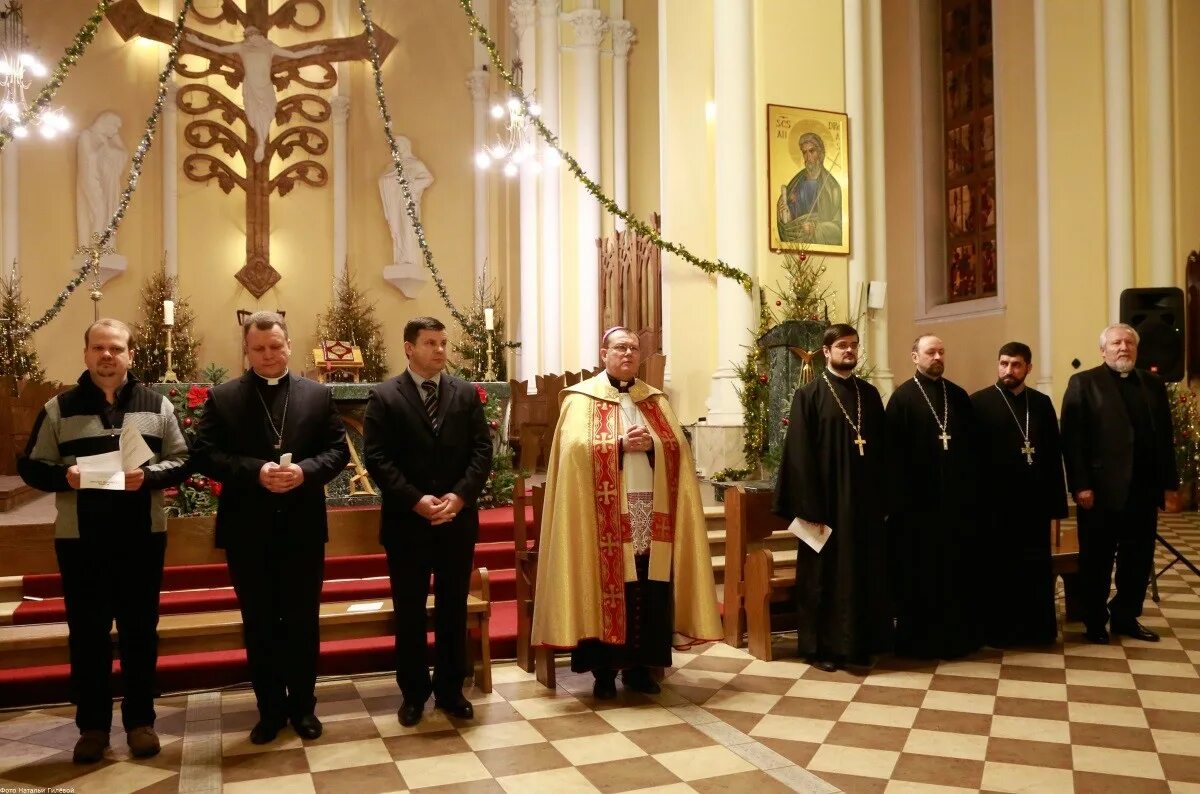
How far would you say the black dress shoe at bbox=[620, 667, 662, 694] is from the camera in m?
4.66

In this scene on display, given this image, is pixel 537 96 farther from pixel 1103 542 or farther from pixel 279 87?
pixel 1103 542

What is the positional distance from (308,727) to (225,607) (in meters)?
1.52

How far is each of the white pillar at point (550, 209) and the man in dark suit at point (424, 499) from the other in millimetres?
9531

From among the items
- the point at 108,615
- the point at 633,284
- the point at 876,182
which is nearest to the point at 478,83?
the point at 633,284

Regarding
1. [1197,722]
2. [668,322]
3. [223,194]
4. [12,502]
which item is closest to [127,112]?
[223,194]

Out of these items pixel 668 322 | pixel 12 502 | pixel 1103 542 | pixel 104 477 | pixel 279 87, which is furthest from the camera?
pixel 279 87

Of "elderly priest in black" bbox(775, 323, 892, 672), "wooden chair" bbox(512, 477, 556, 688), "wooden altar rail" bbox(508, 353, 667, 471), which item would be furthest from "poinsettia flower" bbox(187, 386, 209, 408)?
"wooden altar rail" bbox(508, 353, 667, 471)

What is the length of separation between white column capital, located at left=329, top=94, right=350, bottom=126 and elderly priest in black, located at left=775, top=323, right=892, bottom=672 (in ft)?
41.2

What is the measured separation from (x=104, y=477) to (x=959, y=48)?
13695 mm

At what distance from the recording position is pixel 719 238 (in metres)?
8.75

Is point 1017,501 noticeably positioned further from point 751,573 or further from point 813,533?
point 751,573

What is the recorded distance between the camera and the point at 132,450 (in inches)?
149

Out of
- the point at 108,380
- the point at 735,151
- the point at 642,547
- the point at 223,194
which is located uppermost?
the point at 223,194

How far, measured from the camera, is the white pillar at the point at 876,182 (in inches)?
352
